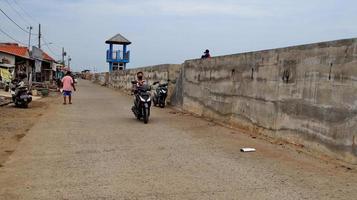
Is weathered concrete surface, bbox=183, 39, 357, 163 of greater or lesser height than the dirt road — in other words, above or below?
above

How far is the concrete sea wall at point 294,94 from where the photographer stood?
7.01m

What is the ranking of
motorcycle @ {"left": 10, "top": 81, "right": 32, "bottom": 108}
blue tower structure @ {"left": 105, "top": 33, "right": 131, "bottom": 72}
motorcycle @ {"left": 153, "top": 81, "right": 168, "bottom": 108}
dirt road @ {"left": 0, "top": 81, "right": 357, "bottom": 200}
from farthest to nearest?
blue tower structure @ {"left": 105, "top": 33, "right": 131, "bottom": 72} < motorcycle @ {"left": 153, "top": 81, "right": 168, "bottom": 108} < motorcycle @ {"left": 10, "top": 81, "right": 32, "bottom": 108} < dirt road @ {"left": 0, "top": 81, "right": 357, "bottom": 200}

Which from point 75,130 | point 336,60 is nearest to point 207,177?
point 336,60

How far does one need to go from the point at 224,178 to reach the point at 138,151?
2471mm

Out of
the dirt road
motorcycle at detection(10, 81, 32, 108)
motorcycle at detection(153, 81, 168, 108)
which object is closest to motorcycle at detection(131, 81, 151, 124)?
the dirt road

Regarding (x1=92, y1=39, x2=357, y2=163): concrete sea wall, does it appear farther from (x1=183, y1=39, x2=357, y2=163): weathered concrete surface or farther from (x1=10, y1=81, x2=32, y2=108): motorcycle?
(x1=10, y1=81, x2=32, y2=108): motorcycle

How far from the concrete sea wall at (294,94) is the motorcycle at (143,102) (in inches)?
77.6

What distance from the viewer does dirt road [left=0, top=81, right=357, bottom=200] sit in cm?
539

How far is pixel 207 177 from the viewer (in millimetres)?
6148

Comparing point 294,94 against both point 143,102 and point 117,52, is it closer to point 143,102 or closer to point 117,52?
point 143,102

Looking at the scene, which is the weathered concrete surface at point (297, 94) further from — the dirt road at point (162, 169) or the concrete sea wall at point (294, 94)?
the dirt road at point (162, 169)

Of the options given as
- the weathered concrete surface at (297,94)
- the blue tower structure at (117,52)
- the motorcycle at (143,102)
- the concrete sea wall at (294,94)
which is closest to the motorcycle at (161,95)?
the concrete sea wall at (294,94)

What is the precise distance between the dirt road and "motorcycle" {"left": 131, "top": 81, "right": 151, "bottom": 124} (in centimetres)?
219

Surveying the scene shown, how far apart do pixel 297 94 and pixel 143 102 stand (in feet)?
17.9
